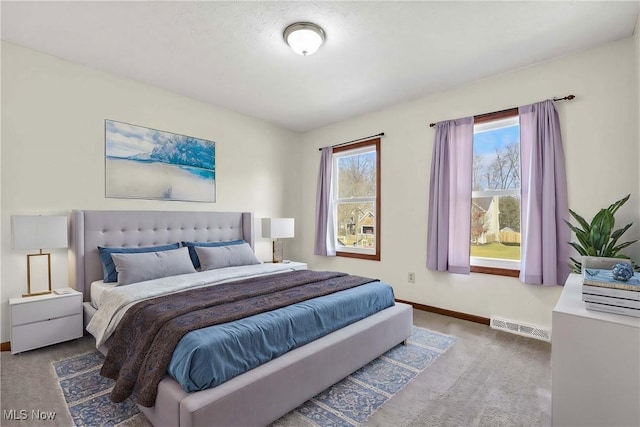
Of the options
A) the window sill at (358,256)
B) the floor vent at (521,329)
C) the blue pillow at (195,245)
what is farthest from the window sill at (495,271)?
the blue pillow at (195,245)

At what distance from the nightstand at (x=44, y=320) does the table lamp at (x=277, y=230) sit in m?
2.21

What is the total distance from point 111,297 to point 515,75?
4284 millimetres

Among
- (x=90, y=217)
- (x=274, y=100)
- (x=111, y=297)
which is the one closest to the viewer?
(x=111, y=297)

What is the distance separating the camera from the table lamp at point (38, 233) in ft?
8.36

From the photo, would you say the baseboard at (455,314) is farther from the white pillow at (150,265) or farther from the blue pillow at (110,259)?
the blue pillow at (110,259)

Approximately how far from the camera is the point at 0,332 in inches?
105

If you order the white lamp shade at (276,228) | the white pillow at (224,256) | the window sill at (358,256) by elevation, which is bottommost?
the window sill at (358,256)

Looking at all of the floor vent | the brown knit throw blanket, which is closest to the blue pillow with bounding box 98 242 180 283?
the brown knit throw blanket

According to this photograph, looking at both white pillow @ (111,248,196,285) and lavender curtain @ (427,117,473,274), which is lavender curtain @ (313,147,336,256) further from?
white pillow @ (111,248,196,285)

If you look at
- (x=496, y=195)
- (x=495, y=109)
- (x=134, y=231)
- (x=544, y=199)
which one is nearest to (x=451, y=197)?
(x=496, y=195)

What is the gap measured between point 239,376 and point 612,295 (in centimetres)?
190

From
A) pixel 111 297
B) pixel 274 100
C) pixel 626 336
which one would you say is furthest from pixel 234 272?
pixel 626 336

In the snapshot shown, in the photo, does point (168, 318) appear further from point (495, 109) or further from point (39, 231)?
point (495, 109)

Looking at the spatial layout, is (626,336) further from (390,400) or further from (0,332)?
(0,332)
